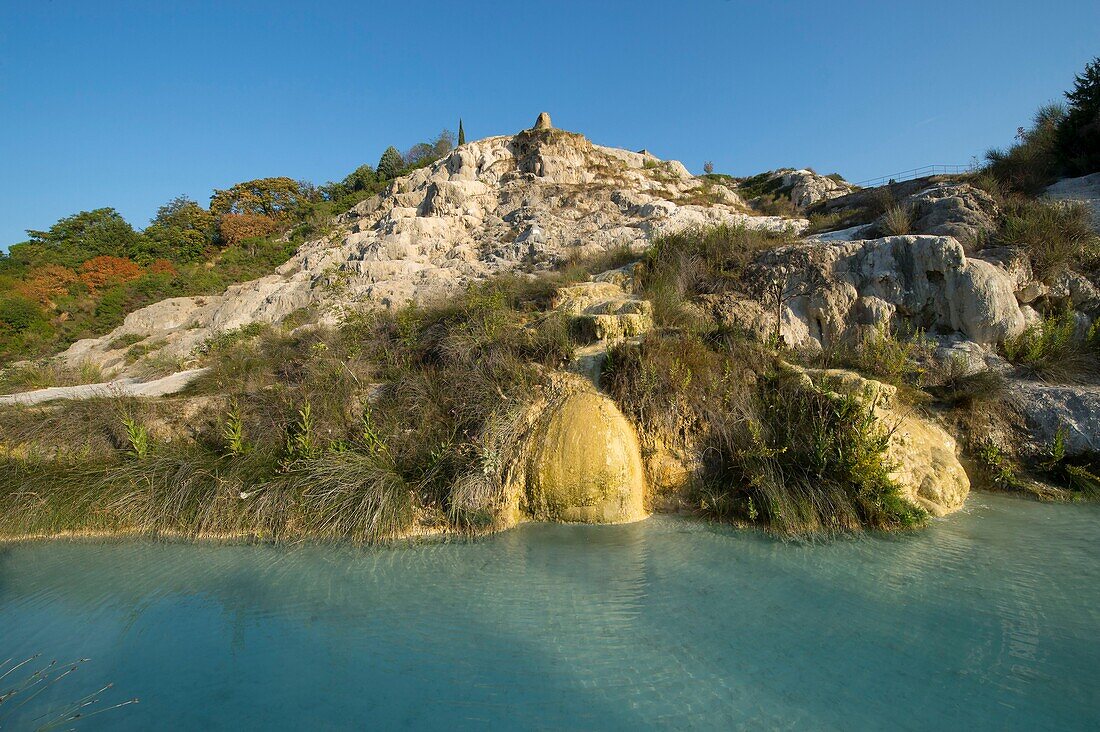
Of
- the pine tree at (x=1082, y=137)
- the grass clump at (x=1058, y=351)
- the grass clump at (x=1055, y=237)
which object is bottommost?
the grass clump at (x=1058, y=351)

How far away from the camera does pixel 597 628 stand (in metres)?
3.24

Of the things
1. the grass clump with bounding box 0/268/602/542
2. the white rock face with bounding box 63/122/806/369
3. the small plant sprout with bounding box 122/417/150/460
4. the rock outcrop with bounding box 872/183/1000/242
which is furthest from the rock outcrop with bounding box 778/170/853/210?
the small plant sprout with bounding box 122/417/150/460

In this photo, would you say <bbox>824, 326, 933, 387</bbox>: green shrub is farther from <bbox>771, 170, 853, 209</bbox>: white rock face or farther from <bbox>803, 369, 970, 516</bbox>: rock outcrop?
<bbox>771, 170, 853, 209</bbox>: white rock face

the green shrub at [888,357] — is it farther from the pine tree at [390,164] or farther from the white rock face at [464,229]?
the pine tree at [390,164]

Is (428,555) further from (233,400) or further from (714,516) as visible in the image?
(233,400)

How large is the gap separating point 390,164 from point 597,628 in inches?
1349

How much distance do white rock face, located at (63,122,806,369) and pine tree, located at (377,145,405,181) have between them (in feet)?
34.3

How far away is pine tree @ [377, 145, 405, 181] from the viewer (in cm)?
3094

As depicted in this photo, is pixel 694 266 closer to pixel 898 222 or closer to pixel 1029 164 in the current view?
pixel 898 222

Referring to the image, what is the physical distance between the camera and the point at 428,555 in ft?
14.7

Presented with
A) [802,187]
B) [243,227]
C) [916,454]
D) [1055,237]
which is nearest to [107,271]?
[243,227]

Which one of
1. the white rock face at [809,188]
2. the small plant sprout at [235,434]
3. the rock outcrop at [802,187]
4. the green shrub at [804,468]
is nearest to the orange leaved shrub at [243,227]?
the small plant sprout at [235,434]

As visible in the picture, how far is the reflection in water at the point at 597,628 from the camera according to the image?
2547 mm

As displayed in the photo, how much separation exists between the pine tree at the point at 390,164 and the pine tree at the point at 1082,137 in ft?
102
